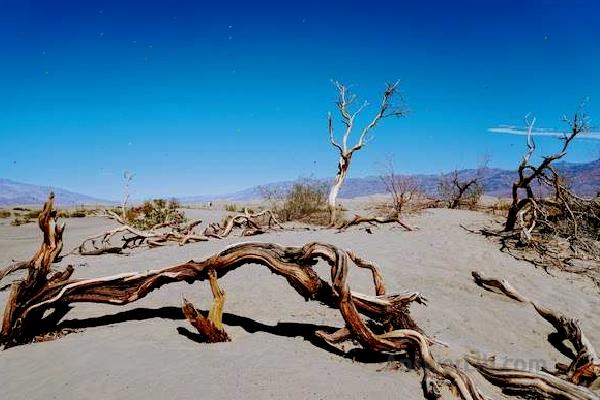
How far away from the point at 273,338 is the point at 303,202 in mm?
12808

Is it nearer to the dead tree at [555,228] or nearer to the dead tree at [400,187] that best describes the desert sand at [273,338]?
the dead tree at [555,228]

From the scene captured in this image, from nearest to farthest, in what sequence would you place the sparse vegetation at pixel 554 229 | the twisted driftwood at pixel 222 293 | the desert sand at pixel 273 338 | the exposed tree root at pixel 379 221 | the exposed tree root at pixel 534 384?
the exposed tree root at pixel 534 384 → the desert sand at pixel 273 338 → the twisted driftwood at pixel 222 293 → the sparse vegetation at pixel 554 229 → the exposed tree root at pixel 379 221

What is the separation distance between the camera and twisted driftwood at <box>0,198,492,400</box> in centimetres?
341

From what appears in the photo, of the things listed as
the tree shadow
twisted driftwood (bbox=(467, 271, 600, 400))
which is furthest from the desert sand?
twisted driftwood (bbox=(467, 271, 600, 400))

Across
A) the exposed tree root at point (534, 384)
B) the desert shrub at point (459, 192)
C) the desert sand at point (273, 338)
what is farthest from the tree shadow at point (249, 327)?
the desert shrub at point (459, 192)

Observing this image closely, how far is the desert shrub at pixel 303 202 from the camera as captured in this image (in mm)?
15836

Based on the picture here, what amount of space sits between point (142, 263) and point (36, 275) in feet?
10.1

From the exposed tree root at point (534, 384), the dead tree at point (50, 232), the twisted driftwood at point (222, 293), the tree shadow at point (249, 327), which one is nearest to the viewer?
the exposed tree root at point (534, 384)

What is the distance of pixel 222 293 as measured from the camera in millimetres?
3865

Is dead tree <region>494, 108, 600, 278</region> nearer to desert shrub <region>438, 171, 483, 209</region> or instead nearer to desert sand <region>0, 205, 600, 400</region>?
desert sand <region>0, 205, 600, 400</region>

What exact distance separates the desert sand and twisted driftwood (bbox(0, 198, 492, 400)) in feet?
0.56

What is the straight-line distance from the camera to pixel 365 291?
5609mm

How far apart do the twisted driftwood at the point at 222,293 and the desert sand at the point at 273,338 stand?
6.8 inches

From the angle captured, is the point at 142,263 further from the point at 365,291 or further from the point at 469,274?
the point at 469,274
